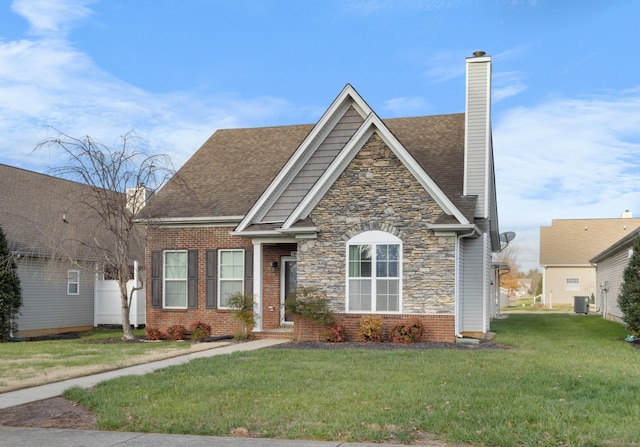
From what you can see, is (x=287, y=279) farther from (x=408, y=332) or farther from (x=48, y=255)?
(x=48, y=255)

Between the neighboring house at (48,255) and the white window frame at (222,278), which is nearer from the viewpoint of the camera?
the white window frame at (222,278)

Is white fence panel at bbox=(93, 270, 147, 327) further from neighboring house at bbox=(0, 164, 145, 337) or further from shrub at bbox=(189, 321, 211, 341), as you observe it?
shrub at bbox=(189, 321, 211, 341)

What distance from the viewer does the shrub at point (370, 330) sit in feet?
57.8

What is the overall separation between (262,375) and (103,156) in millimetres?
10764

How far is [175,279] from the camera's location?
72.2 ft

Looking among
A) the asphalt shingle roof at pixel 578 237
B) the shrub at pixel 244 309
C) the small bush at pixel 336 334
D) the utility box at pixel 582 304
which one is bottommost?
Answer: the utility box at pixel 582 304

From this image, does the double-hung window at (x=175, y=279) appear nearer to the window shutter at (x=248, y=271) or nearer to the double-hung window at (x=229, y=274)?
the double-hung window at (x=229, y=274)

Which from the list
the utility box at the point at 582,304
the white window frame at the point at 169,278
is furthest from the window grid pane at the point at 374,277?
the utility box at the point at 582,304

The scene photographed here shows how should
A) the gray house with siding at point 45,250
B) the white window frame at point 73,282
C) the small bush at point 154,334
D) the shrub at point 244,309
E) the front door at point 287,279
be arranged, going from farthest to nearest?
the white window frame at point 73,282 → the gray house with siding at point 45,250 → the small bush at point 154,334 → the front door at point 287,279 → the shrub at point 244,309

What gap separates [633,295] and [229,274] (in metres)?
11.4

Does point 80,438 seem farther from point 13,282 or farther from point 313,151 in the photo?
point 13,282

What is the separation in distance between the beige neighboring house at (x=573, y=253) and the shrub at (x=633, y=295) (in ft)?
118

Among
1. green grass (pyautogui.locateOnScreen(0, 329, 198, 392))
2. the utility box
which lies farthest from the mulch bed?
the utility box

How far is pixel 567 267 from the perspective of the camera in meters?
53.9
